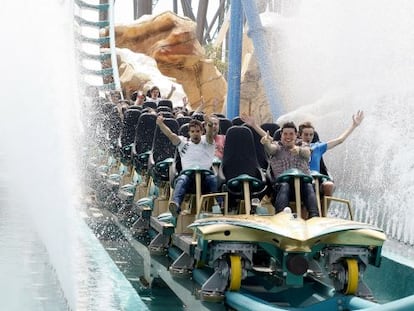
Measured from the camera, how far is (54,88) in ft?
21.0

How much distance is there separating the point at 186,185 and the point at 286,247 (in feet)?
5.21

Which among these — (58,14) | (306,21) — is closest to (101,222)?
(58,14)

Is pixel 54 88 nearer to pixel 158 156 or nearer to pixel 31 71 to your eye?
pixel 31 71

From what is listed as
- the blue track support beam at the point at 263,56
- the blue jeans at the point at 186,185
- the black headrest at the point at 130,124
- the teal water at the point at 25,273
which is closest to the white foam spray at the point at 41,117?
the teal water at the point at 25,273

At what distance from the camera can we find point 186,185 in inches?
234

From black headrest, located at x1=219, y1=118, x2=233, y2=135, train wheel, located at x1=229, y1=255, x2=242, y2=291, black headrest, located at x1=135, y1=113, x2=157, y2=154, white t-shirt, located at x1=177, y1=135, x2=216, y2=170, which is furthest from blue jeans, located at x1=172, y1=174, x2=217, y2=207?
black headrest, located at x1=135, y1=113, x2=157, y2=154

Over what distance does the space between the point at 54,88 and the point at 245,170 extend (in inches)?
72.0

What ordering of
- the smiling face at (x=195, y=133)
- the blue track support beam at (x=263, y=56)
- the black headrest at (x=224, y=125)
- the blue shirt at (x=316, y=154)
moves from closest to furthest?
1. the smiling face at (x=195, y=133)
2. the blue shirt at (x=316, y=154)
3. the black headrest at (x=224, y=125)
4. the blue track support beam at (x=263, y=56)

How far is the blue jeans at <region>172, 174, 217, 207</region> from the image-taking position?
19.3ft

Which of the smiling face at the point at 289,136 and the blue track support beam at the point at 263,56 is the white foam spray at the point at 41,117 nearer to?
the smiling face at the point at 289,136

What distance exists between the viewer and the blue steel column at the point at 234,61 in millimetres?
14477

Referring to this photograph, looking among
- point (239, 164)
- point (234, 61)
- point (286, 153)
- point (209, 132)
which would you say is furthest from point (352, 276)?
point (234, 61)

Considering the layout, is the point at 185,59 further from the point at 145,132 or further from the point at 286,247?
the point at 286,247

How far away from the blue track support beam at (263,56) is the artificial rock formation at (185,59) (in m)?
9.84
